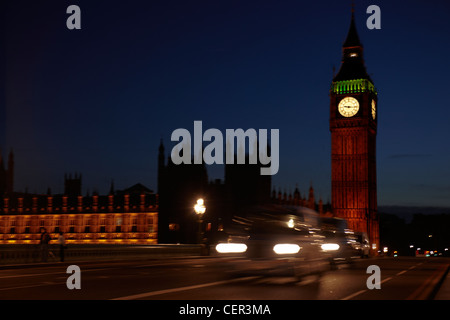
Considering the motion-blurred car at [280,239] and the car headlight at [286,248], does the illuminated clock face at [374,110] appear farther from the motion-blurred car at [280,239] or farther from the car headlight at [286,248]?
the car headlight at [286,248]

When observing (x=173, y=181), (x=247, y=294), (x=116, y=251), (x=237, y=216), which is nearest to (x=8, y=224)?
(x=173, y=181)

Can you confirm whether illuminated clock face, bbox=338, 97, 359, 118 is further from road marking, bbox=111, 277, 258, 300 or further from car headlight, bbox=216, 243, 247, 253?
road marking, bbox=111, 277, 258, 300

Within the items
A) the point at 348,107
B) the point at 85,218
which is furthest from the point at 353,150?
the point at 85,218

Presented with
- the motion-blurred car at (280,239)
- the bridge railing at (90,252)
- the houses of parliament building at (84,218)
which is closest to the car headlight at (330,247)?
the motion-blurred car at (280,239)

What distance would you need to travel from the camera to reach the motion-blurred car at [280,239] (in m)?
18.5

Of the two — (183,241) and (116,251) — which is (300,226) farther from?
(183,241)

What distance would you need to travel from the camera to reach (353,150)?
11331cm

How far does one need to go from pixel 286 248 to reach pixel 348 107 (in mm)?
97506

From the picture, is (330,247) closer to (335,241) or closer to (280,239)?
(335,241)

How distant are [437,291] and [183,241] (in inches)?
3224

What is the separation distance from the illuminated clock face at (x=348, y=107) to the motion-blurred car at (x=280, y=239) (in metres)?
94.8

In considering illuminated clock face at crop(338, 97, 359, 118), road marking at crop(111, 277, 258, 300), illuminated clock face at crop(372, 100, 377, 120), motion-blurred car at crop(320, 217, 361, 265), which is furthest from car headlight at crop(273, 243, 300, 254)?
illuminated clock face at crop(372, 100, 377, 120)

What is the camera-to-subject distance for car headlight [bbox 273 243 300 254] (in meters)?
18.3

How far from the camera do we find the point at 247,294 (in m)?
13.2
